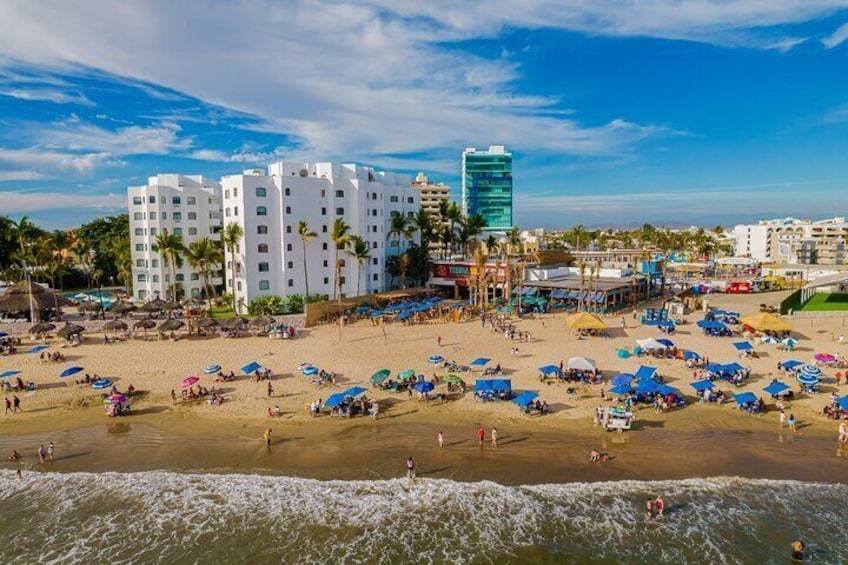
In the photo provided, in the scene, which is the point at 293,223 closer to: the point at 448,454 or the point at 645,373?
the point at 448,454

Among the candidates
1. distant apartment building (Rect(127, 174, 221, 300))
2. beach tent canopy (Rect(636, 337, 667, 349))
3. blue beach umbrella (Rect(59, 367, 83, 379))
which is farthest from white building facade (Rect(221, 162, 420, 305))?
beach tent canopy (Rect(636, 337, 667, 349))

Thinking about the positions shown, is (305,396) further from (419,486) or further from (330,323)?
(330,323)

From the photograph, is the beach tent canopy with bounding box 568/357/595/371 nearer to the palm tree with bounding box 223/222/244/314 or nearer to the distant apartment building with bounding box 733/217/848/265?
the palm tree with bounding box 223/222/244/314

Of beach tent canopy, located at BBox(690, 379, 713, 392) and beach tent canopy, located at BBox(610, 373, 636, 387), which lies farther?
beach tent canopy, located at BBox(610, 373, 636, 387)

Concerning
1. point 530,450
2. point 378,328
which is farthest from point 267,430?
point 378,328

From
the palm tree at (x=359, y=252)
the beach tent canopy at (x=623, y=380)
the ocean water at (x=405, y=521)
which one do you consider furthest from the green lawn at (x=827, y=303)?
the palm tree at (x=359, y=252)

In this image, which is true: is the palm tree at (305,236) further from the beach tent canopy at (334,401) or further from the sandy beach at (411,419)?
the beach tent canopy at (334,401)

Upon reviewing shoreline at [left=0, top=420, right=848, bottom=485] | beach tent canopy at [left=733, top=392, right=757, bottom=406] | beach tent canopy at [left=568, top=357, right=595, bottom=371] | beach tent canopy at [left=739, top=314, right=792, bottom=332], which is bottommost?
shoreline at [left=0, top=420, right=848, bottom=485]
